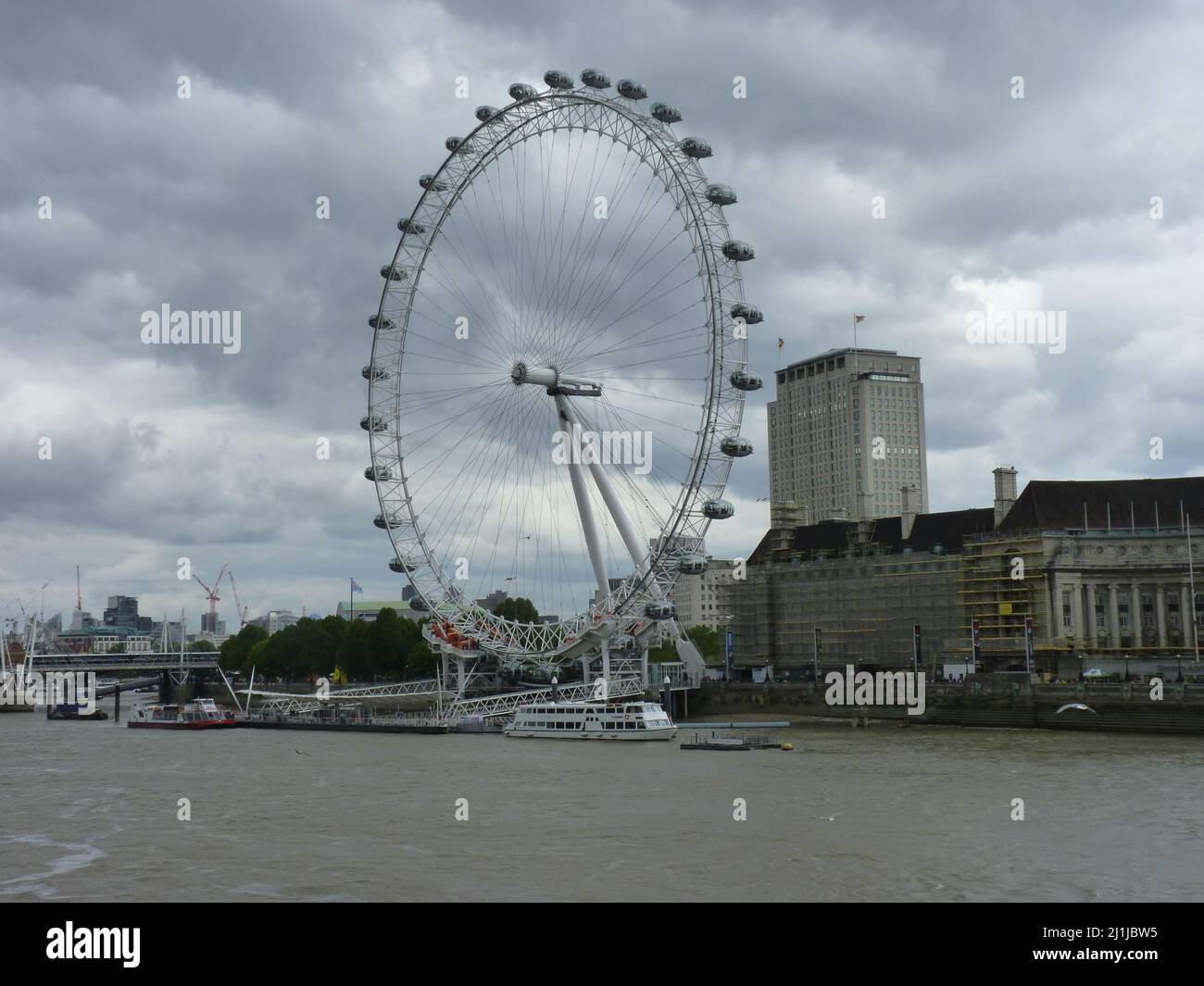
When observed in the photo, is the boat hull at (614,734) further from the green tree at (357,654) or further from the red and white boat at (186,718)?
the green tree at (357,654)

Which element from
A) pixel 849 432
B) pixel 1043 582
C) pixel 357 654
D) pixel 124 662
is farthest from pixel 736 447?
pixel 849 432

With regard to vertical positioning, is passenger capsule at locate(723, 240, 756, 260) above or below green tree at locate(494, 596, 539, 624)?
A: above

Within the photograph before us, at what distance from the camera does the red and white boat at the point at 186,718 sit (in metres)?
88.3

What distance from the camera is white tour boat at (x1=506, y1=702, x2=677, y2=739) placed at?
65562 millimetres

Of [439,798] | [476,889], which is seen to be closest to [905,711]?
[439,798]

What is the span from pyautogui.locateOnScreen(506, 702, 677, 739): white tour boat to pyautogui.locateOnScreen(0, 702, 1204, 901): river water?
7670 mm

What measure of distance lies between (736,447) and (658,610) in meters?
11.4

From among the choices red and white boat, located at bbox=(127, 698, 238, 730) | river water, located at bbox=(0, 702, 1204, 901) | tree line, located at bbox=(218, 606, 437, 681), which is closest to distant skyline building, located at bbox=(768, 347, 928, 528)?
tree line, located at bbox=(218, 606, 437, 681)

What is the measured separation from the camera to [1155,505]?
8506 centimetres

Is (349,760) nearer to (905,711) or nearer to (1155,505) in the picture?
(905,711)

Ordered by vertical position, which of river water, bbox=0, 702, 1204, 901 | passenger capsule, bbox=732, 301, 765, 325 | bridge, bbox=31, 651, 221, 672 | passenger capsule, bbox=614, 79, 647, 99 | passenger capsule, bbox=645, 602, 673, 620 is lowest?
river water, bbox=0, 702, 1204, 901

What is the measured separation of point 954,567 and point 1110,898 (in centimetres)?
6174

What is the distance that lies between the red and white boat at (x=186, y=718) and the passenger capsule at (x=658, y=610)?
3394cm

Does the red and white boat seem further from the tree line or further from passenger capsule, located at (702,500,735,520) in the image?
passenger capsule, located at (702,500,735,520)
